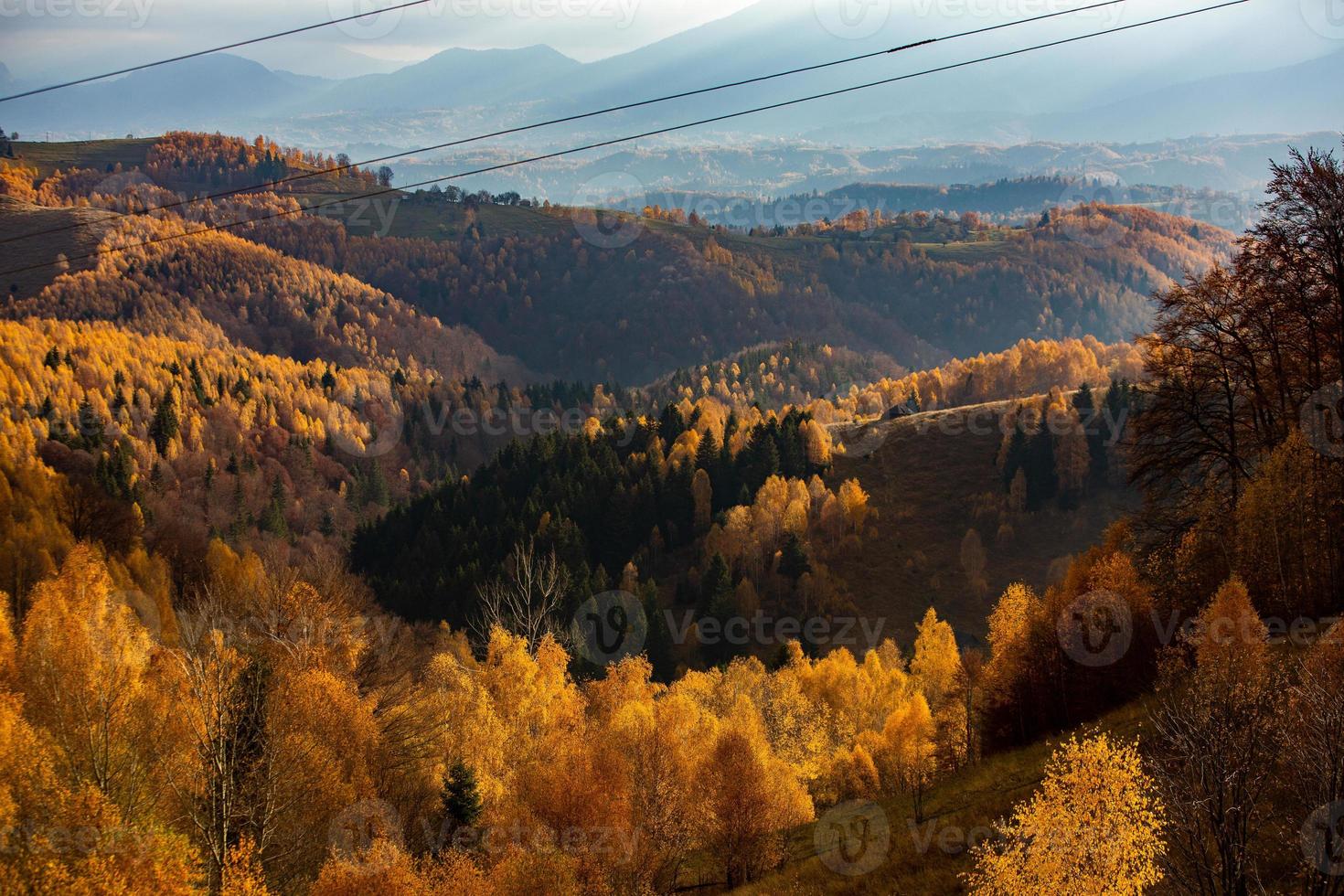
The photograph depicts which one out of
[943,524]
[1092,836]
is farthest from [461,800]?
[943,524]

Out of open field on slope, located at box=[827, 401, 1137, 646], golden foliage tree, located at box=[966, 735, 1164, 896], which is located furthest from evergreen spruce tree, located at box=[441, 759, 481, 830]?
open field on slope, located at box=[827, 401, 1137, 646]

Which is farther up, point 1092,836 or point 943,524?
point 1092,836

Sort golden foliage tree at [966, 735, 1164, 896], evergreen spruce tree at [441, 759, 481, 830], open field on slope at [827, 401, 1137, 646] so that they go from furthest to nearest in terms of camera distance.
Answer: open field on slope at [827, 401, 1137, 646] → evergreen spruce tree at [441, 759, 481, 830] → golden foliage tree at [966, 735, 1164, 896]

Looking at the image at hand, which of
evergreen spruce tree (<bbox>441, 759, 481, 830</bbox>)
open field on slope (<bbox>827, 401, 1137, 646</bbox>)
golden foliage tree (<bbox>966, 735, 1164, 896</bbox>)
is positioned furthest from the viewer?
open field on slope (<bbox>827, 401, 1137, 646</bbox>)

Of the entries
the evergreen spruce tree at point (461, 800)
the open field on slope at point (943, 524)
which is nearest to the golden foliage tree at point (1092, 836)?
the evergreen spruce tree at point (461, 800)

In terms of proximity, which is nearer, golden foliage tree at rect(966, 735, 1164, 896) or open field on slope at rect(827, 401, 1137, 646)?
golden foliage tree at rect(966, 735, 1164, 896)

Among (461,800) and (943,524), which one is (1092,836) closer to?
(461,800)

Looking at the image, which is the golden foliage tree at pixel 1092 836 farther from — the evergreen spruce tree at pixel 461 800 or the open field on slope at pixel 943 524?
the open field on slope at pixel 943 524

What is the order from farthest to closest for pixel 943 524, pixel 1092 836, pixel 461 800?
pixel 943 524, pixel 461 800, pixel 1092 836

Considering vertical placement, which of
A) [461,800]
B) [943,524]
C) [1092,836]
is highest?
[1092,836]

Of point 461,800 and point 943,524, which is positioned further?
point 943,524

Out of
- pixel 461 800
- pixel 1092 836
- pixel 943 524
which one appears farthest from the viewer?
pixel 943 524

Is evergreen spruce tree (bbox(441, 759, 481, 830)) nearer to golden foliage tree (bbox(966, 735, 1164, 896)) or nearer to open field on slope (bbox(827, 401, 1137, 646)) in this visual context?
golden foliage tree (bbox(966, 735, 1164, 896))

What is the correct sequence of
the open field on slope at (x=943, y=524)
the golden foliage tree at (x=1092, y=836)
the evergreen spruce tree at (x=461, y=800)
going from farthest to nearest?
1. the open field on slope at (x=943, y=524)
2. the evergreen spruce tree at (x=461, y=800)
3. the golden foliage tree at (x=1092, y=836)
